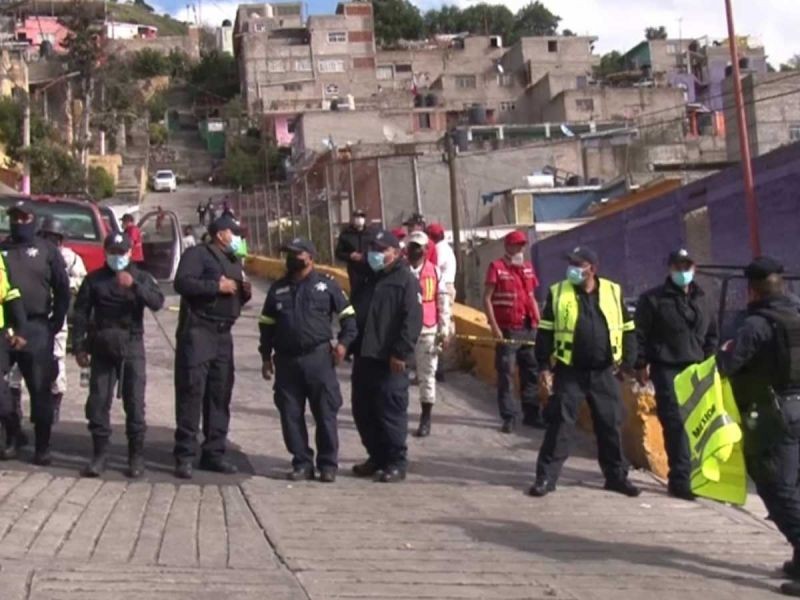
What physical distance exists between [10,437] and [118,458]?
2.59 feet

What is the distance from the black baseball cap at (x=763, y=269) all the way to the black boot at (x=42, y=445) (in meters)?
5.10

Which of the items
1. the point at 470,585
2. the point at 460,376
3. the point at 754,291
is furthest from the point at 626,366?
the point at 460,376

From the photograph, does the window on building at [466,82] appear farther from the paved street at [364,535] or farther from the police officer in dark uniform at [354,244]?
the paved street at [364,535]

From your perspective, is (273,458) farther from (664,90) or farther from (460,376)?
(664,90)

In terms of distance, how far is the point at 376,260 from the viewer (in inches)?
396

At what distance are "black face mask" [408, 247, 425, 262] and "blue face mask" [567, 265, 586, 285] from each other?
8.79ft

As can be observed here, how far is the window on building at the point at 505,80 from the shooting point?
8025cm

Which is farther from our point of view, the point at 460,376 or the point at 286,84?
the point at 286,84

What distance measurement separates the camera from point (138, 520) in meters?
8.09

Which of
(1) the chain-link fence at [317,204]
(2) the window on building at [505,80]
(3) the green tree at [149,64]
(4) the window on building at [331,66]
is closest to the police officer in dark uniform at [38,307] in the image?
(1) the chain-link fence at [317,204]

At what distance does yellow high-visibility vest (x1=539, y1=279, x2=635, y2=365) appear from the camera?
9.38 meters

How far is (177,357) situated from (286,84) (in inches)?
2958

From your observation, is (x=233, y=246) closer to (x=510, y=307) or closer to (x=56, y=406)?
(x=56, y=406)

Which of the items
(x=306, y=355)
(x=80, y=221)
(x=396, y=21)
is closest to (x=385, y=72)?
(x=396, y=21)
